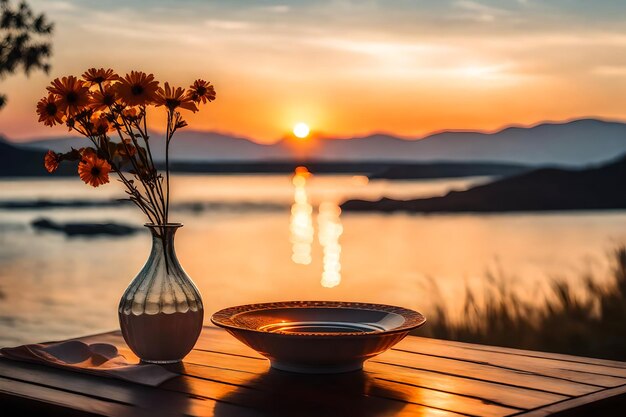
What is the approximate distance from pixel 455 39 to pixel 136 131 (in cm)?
829

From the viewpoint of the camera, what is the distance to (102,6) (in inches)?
305

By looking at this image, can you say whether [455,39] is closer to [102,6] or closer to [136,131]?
[102,6]

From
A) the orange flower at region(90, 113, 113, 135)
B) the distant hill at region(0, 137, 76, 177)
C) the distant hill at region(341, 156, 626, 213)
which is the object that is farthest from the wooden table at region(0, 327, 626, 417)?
the distant hill at region(0, 137, 76, 177)

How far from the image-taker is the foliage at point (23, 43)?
7598mm

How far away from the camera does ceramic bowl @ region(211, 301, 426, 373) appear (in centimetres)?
190

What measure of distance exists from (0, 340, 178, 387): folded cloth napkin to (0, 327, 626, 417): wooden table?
0.06ft

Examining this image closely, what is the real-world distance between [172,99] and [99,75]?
159 mm

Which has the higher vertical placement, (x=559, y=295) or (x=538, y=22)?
(x=538, y=22)

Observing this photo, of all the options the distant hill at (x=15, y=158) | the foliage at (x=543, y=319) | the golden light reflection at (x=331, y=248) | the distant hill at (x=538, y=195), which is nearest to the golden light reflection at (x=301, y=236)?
the golden light reflection at (x=331, y=248)

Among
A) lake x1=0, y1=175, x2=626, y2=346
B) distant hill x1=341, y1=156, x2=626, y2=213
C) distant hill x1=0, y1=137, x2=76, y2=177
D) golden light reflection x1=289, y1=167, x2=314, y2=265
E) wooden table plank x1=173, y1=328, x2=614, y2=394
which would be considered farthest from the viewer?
distant hill x1=0, y1=137, x2=76, y2=177

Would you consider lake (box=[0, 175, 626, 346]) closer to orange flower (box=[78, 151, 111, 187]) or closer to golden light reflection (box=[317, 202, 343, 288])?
golden light reflection (box=[317, 202, 343, 288])

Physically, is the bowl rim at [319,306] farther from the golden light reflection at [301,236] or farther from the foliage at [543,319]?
the golden light reflection at [301,236]

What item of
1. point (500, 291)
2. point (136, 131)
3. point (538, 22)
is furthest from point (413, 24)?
point (136, 131)

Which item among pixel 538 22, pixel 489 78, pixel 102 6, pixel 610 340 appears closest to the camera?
pixel 610 340
